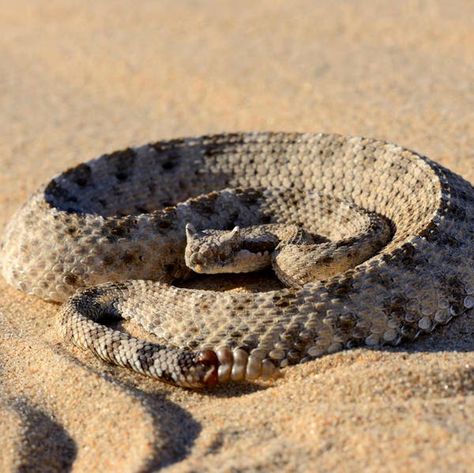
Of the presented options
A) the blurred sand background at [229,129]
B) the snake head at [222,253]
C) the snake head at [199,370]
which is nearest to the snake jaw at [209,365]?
the snake head at [199,370]

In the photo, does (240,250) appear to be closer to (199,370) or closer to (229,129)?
(199,370)

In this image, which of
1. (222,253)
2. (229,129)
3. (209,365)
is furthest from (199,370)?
(229,129)

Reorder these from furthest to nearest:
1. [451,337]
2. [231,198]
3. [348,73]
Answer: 1. [348,73]
2. [231,198]
3. [451,337]

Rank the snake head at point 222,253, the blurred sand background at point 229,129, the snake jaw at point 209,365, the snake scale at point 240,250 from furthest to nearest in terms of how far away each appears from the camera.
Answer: the snake head at point 222,253 < the snake scale at point 240,250 < the snake jaw at point 209,365 < the blurred sand background at point 229,129

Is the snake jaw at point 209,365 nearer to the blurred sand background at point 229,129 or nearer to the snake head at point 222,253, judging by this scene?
the blurred sand background at point 229,129

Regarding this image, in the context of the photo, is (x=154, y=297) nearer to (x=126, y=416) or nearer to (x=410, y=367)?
(x=126, y=416)

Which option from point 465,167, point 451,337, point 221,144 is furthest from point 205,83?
point 451,337

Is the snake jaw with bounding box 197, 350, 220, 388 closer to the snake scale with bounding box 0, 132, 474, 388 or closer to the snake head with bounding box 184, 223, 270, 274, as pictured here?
the snake scale with bounding box 0, 132, 474, 388
